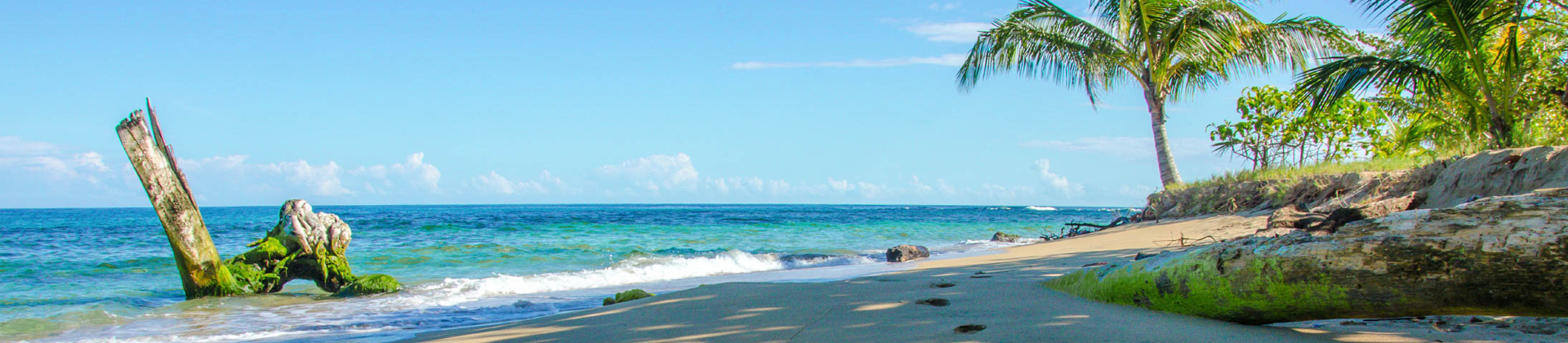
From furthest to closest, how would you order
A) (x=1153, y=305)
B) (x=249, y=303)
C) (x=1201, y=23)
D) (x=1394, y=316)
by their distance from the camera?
(x=1201, y=23) → (x=249, y=303) → (x=1153, y=305) → (x=1394, y=316)

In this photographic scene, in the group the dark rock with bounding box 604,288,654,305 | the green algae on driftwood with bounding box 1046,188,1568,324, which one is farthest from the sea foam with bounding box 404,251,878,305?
the green algae on driftwood with bounding box 1046,188,1568,324

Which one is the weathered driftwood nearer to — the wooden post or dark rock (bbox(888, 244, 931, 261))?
the wooden post

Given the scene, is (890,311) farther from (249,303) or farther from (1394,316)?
(249,303)

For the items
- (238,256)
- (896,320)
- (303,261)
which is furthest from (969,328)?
(238,256)

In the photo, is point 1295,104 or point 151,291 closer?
point 151,291

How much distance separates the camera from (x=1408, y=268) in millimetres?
2318

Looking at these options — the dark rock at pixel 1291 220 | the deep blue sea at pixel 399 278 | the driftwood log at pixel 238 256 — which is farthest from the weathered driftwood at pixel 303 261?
the dark rock at pixel 1291 220

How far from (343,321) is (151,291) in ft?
14.1

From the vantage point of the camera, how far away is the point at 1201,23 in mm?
13172

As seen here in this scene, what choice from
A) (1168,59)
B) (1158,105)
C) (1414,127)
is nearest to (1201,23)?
(1168,59)

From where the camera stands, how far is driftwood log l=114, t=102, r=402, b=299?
687cm

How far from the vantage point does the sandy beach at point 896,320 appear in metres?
2.80

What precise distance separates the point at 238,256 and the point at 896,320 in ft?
24.4

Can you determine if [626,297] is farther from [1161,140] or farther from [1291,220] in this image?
[1161,140]
